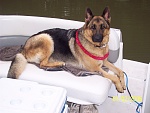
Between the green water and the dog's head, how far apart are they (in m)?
1.49

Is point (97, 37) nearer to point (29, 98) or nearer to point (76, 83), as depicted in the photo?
point (76, 83)

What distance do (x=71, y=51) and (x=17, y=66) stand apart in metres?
0.37

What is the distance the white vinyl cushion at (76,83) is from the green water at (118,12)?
1.57 metres

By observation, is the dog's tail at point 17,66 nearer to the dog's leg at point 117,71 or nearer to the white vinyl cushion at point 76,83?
the white vinyl cushion at point 76,83

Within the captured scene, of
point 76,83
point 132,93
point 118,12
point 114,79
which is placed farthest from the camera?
point 118,12

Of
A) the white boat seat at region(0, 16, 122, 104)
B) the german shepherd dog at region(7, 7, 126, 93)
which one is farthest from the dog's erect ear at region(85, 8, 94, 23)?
the white boat seat at region(0, 16, 122, 104)

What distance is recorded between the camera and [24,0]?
532 centimetres

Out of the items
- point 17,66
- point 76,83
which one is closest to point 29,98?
point 76,83

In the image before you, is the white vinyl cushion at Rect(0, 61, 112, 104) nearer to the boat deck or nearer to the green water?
the boat deck

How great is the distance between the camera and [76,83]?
166 cm

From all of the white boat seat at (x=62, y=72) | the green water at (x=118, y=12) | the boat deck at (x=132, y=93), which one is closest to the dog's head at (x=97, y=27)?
the white boat seat at (x=62, y=72)

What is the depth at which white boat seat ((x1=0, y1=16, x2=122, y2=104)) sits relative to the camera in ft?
5.32

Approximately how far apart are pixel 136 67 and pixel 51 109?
1155 mm

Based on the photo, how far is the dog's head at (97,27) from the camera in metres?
1.71
